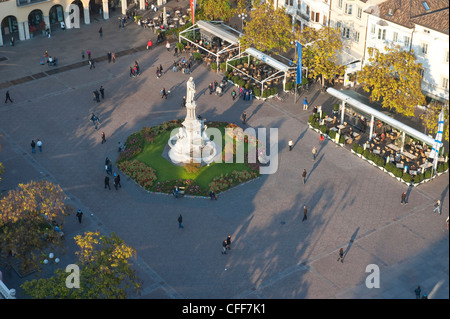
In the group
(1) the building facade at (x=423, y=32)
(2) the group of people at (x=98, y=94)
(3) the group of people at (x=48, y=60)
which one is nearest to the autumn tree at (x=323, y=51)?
(1) the building facade at (x=423, y=32)

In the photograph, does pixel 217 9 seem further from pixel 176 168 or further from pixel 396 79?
pixel 176 168

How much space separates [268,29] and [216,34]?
9.28 meters

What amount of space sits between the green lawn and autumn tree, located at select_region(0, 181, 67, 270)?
12.3 meters

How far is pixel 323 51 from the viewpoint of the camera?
3482 inches

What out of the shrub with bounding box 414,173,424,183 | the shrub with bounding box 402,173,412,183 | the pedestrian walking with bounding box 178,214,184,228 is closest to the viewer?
the pedestrian walking with bounding box 178,214,184,228

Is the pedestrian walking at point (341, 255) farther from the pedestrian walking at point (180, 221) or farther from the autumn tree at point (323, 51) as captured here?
the autumn tree at point (323, 51)

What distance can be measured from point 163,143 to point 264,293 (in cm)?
2449

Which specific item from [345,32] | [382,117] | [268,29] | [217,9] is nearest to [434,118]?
[382,117]

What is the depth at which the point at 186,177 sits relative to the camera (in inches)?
3017

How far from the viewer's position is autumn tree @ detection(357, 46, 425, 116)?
3157 inches

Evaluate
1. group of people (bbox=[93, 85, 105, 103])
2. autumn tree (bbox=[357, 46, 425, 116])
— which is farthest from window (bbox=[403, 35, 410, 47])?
group of people (bbox=[93, 85, 105, 103])

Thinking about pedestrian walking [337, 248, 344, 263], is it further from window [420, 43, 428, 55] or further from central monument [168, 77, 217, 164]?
window [420, 43, 428, 55]

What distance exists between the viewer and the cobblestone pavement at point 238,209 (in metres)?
64.4

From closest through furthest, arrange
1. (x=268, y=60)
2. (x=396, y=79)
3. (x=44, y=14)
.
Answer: (x=396, y=79), (x=268, y=60), (x=44, y=14)
